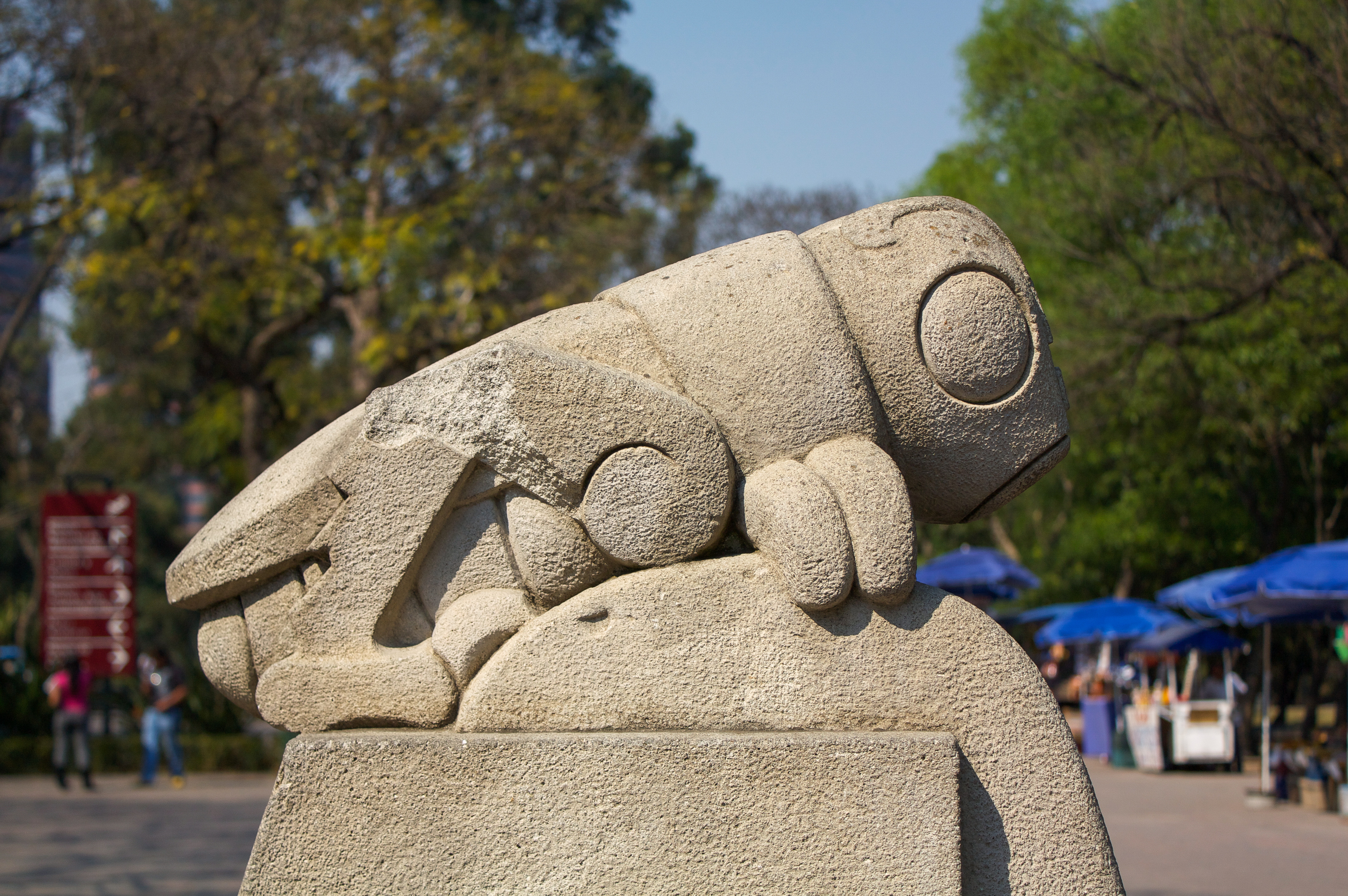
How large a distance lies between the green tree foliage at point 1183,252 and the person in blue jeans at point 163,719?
346 inches

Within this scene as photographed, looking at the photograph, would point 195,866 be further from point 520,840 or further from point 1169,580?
point 1169,580

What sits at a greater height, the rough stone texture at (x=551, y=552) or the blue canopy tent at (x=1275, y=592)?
the rough stone texture at (x=551, y=552)

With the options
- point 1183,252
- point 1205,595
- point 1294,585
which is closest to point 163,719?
point 1205,595

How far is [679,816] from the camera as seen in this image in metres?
2.67

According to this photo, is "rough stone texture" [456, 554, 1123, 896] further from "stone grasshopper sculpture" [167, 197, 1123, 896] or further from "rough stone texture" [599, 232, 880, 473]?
"rough stone texture" [599, 232, 880, 473]

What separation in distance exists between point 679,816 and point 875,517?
80 centimetres

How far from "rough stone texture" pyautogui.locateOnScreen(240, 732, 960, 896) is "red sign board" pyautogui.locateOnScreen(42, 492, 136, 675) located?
987 cm

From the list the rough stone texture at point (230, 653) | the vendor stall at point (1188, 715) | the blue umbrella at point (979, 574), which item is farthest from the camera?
the blue umbrella at point (979, 574)

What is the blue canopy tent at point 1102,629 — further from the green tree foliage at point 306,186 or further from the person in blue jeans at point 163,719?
the person in blue jeans at point 163,719

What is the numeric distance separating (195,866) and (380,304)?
697cm

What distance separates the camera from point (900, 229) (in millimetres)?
3111

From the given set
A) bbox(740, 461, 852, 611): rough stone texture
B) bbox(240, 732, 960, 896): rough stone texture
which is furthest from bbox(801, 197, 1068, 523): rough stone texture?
bbox(240, 732, 960, 896): rough stone texture

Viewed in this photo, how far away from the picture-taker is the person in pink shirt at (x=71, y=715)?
→ 10656 millimetres

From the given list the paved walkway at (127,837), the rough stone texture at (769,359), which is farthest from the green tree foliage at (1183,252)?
the paved walkway at (127,837)
